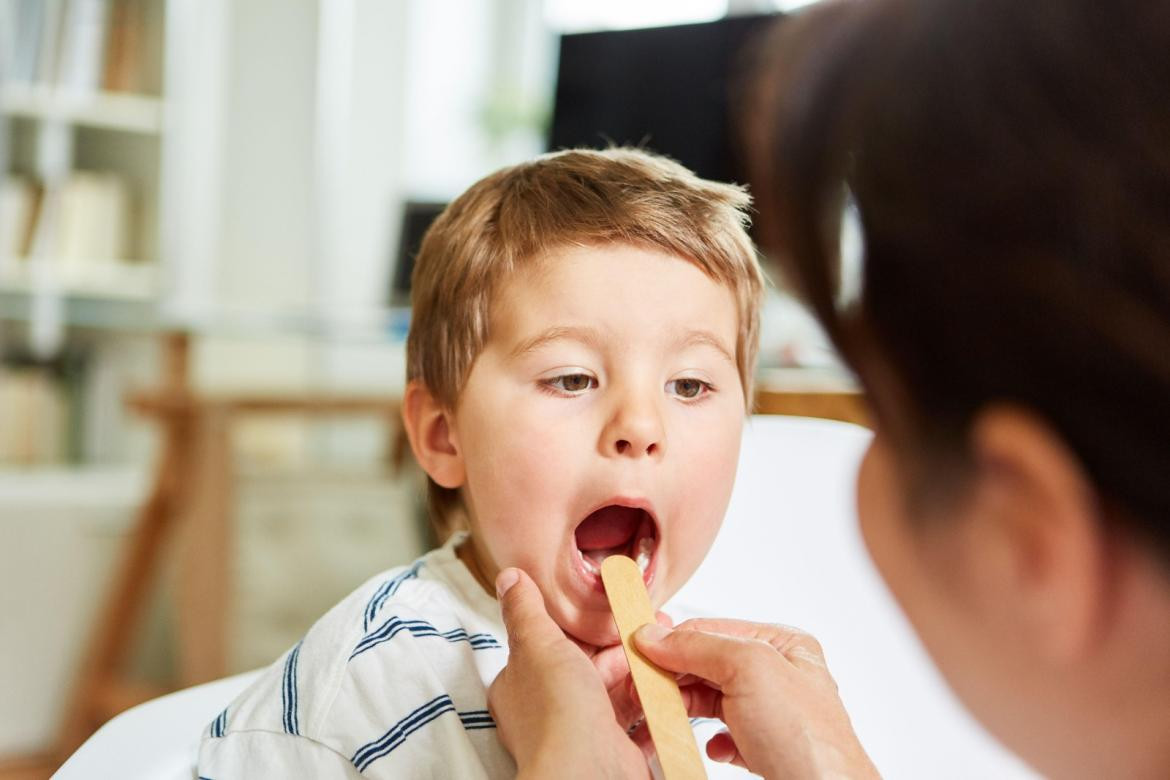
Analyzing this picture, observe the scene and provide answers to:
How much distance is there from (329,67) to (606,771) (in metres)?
2.79

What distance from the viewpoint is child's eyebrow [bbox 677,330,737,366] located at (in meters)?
0.61

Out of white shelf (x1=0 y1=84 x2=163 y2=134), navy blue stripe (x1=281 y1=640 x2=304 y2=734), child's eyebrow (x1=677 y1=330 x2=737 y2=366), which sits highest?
white shelf (x1=0 y1=84 x2=163 y2=134)

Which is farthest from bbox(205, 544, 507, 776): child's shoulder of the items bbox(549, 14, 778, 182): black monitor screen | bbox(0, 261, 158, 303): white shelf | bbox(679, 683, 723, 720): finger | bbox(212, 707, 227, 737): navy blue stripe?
bbox(0, 261, 158, 303): white shelf

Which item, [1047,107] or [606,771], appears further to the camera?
[606,771]

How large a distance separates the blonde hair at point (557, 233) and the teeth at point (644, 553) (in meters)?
0.13

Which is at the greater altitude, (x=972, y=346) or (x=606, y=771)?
(x=972, y=346)

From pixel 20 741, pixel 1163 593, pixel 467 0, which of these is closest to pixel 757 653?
pixel 1163 593

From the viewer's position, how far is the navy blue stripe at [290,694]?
0.58 metres

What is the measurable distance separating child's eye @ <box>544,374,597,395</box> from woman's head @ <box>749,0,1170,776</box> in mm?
244

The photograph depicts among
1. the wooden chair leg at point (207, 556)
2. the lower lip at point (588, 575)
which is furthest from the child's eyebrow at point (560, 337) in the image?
the wooden chair leg at point (207, 556)

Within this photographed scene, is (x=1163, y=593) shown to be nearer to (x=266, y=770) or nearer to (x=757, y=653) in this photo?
(x=757, y=653)

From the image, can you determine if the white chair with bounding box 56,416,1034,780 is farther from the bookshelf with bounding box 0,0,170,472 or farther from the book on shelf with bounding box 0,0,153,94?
the book on shelf with bounding box 0,0,153,94

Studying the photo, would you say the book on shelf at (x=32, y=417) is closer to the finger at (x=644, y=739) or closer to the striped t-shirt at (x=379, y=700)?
the striped t-shirt at (x=379, y=700)

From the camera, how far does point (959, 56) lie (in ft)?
0.98
